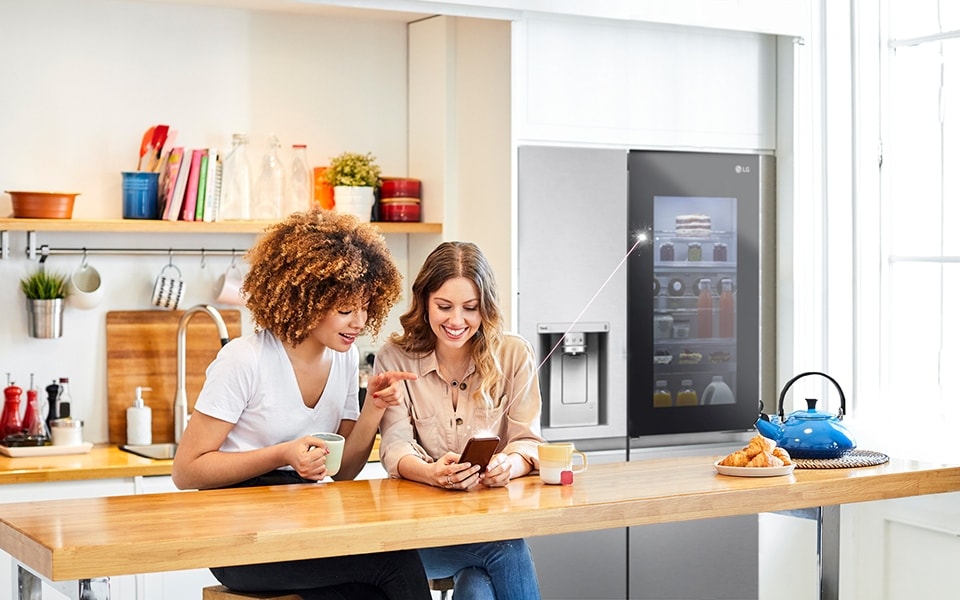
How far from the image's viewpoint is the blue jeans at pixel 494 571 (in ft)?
9.22

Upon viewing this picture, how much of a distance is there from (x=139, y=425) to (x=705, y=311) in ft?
6.53

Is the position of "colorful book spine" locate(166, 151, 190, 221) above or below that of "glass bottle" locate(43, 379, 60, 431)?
above

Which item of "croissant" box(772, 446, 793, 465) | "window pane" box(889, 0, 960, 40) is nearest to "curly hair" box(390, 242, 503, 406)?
"croissant" box(772, 446, 793, 465)

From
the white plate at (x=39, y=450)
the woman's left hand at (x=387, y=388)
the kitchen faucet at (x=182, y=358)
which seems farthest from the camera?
the kitchen faucet at (x=182, y=358)

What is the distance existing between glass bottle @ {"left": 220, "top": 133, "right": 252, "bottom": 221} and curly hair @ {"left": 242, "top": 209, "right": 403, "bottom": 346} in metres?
1.28

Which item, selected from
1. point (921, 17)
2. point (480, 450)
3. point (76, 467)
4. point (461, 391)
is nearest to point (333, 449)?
point (480, 450)

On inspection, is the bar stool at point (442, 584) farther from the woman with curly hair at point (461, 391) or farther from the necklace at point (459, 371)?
the necklace at point (459, 371)

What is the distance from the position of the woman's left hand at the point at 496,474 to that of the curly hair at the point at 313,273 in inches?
18.6

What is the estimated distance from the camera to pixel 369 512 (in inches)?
97.7

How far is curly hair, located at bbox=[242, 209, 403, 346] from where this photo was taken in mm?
2830

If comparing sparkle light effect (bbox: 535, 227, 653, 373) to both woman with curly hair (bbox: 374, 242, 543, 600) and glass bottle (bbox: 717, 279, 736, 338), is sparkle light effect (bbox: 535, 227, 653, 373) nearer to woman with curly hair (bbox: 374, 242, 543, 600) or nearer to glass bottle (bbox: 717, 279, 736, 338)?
glass bottle (bbox: 717, 279, 736, 338)

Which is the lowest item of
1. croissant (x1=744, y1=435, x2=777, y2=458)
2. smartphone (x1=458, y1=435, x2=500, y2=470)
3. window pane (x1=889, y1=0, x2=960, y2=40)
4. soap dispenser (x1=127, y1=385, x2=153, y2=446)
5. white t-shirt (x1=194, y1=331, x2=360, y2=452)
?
soap dispenser (x1=127, y1=385, x2=153, y2=446)

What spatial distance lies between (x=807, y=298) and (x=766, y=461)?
1529 mm

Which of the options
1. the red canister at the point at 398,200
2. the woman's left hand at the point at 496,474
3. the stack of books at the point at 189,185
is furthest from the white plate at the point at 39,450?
the woman's left hand at the point at 496,474
